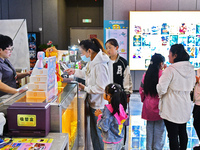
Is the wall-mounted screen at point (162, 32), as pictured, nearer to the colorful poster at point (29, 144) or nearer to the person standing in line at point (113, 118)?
the person standing in line at point (113, 118)

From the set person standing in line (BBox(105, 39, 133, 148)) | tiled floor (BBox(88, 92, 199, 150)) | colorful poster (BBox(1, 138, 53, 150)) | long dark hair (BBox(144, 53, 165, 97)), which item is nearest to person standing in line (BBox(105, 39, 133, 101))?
person standing in line (BBox(105, 39, 133, 148))

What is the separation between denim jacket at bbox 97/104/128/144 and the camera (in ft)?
8.23

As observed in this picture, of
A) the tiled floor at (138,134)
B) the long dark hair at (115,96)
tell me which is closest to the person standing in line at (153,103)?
the tiled floor at (138,134)

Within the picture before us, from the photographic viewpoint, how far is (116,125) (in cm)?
254

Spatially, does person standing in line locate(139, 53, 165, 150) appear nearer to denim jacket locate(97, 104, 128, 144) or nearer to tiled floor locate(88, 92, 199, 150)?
tiled floor locate(88, 92, 199, 150)

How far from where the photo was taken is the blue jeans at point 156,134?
331 cm

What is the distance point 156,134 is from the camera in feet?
10.9

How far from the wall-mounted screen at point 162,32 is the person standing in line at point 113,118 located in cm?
510

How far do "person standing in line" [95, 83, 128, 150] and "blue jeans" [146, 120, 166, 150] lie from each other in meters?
0.88

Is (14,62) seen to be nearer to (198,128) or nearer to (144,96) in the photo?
(144,96)

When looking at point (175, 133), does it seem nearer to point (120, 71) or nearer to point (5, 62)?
point (120, 71)

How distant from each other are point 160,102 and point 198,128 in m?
0.78

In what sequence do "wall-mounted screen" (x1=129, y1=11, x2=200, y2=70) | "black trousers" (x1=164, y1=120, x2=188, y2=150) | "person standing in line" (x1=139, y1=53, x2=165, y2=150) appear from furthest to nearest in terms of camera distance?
"wall-mounted screen" (x1=129, y1=11, x2=200, y2=70), "person standing in line" (x1=139, y1=53, x2=165, y2=150), "black trousers" (x1=164, y1=120, x2=188, y2=150)

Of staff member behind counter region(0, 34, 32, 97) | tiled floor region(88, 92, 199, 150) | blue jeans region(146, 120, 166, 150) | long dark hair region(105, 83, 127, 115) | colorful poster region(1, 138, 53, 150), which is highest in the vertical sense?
staff member behind counter region(0, 34, 32, 97)
